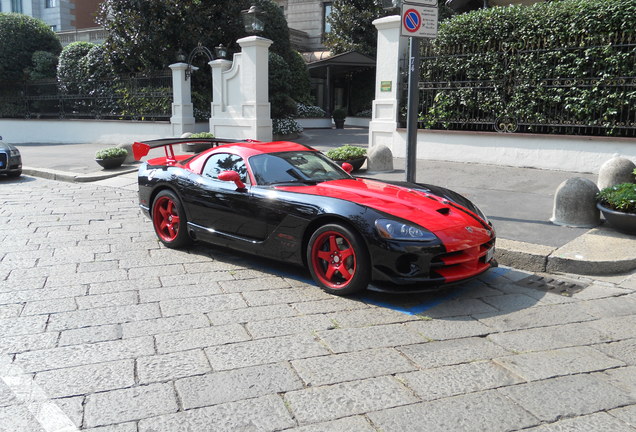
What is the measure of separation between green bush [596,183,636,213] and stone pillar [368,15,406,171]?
617 cm

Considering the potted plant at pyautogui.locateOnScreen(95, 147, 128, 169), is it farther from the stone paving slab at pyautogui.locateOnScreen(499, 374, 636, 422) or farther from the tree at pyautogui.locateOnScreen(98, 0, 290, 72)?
the stone paving slab at pyautogui.locateOnScreen(499, 374, 636, 422)

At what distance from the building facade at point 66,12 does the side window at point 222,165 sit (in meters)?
43.0

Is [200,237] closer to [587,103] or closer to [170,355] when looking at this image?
[170,355]

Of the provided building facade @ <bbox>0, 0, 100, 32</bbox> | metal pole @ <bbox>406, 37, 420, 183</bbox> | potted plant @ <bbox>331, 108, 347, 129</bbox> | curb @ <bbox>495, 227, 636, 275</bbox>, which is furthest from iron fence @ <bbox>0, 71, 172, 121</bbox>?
building facade @ <bbox>0, 0, 100, 32</bbox>

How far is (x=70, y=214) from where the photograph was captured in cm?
841

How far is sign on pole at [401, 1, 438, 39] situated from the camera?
6898 millimetres

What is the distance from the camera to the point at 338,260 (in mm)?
4684

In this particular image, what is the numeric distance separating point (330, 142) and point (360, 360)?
1528cm

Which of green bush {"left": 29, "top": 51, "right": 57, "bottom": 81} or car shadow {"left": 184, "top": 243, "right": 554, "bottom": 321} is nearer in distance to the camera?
car shadow {"left": 184, "top": 243, "right": 554, "bottom": 321}

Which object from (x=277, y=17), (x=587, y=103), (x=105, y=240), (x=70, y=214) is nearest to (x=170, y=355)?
(x=105, y=240)

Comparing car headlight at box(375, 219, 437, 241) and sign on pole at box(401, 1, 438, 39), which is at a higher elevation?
sign on pole at box(401, 1, 438, 39)

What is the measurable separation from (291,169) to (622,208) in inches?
150

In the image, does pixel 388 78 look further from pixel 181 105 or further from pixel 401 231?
pixel 401 231

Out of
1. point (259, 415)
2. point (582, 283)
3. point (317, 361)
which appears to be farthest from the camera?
point (582, 283)
